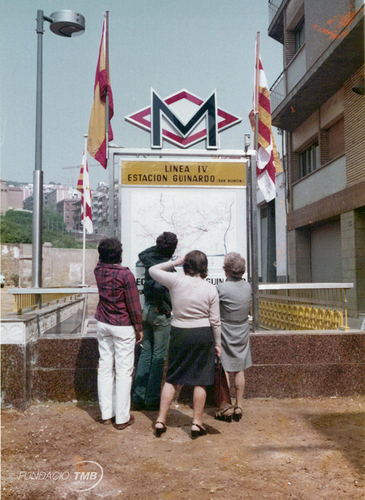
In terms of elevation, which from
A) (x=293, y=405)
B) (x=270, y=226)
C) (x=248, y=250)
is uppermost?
(x=270, y=226)

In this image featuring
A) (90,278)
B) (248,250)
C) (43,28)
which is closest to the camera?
(248,250)

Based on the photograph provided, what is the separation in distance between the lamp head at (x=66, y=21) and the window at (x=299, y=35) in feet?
41.9

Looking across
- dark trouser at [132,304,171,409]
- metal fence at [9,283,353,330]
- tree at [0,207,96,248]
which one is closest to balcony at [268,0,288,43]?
metal fence at [9,283,353,330]

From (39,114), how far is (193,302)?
Result: 4.18 m

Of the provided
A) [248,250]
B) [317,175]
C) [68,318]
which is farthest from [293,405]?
[317,175]

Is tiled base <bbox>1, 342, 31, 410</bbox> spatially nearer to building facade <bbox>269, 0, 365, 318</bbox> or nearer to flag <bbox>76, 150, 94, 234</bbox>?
building facade <bbox>269, 0, 365, 318</bbox>

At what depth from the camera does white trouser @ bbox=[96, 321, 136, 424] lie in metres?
4.67

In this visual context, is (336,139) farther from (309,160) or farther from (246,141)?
(246,141)

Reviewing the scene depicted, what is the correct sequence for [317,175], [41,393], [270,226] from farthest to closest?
A: [270,226], [317,175], [41,393]

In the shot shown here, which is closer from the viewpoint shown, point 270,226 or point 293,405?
point 293,405

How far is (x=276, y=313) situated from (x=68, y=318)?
3717 mm

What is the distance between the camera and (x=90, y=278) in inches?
1731

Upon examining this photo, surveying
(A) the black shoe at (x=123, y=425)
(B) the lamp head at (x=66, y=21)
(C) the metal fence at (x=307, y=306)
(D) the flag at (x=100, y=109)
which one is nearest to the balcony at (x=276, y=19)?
(B) the lamp head at (x=66, y=21)

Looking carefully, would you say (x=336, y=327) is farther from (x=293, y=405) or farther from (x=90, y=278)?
(x=90, y=278)
